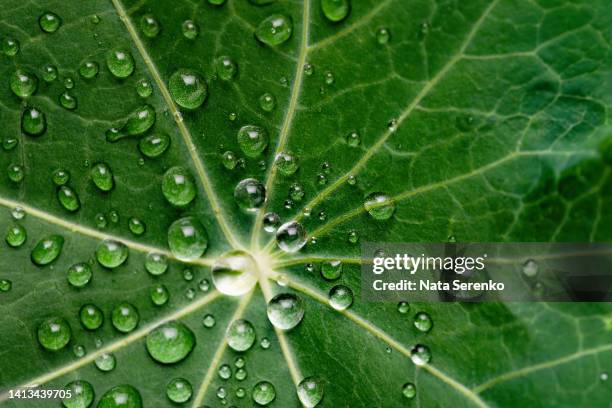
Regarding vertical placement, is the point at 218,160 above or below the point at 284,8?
below

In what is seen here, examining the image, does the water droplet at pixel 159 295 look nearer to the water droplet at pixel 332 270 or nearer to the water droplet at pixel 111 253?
the water droplet at pixel 111 253

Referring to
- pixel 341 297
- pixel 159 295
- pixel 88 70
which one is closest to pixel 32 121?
pixel 88 70

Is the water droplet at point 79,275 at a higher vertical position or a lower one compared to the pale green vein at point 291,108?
lower

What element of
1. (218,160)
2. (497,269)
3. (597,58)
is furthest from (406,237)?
(597,58)

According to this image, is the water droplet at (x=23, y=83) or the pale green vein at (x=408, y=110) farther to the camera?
the water droplet at (x=23, y=83)

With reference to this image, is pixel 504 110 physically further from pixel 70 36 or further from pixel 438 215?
pixel 70 36

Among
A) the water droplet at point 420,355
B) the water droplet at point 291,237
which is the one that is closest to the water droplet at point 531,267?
the water droplet at point 420,355
